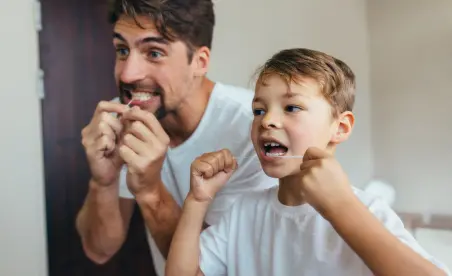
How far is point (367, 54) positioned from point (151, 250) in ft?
2.25

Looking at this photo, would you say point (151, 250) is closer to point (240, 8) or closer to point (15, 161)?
point (15, 161)

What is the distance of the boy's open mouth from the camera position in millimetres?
670

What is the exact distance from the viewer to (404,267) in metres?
0.54

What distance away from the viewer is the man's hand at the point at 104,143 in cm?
81

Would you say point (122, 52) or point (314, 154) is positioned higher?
point (122, 52)

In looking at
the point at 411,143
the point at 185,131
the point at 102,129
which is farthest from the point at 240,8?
the point at 411,143

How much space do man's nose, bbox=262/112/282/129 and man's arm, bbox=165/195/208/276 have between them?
0.14 metres

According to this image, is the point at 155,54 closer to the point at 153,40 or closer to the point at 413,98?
the point at 153,40

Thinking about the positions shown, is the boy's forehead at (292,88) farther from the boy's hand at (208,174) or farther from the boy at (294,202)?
the boy's hand at (208,174)

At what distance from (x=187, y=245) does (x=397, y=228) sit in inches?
9.8

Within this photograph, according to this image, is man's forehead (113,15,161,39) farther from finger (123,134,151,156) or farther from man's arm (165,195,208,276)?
man's arm (165,195,208,276)

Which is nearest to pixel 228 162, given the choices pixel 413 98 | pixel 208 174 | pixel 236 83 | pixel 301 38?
pixel 208 174

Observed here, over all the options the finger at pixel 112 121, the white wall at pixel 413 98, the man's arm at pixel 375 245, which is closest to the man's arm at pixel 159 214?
the finger at pixel 112 121

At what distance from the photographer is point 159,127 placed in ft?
2.62
